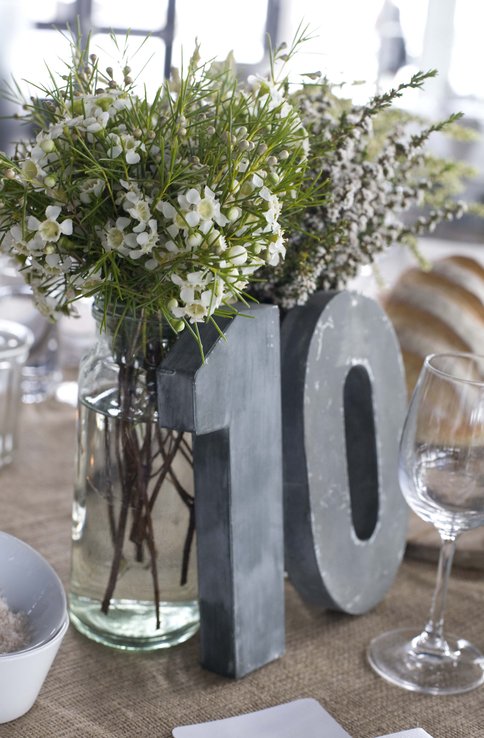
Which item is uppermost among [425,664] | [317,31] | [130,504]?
[317,31]

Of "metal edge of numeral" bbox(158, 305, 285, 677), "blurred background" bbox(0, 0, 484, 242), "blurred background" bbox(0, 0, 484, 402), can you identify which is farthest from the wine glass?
"blurred background" bbox(0, 0, 484, 242)

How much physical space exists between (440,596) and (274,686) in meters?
0.16

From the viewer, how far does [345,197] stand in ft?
2.33

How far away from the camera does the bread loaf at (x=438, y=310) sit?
1112mm

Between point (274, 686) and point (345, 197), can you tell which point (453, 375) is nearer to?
point (345, 197)

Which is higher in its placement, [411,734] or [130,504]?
[130,504]

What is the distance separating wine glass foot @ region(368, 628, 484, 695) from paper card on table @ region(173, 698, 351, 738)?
0.09 metres

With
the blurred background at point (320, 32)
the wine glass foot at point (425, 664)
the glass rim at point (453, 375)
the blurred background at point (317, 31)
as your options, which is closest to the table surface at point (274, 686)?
the wine glass foot at point (425, 664)

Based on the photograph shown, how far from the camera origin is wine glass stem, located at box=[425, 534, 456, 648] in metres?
0.74

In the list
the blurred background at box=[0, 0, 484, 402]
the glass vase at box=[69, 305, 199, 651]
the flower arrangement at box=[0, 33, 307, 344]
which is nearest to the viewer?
the flower arrangement at box=[0, 33, 307, 344]

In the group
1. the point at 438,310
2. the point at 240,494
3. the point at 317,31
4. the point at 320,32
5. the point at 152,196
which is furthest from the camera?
the point at 320,32

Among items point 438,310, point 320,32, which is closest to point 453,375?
point 438,310

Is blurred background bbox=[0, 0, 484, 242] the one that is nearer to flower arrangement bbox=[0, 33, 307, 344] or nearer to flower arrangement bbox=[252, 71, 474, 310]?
flower arrangement bbox=[252, 71, 474, 310]

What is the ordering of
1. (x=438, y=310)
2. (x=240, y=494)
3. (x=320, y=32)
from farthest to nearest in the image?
(x=320, y=32)
(x=438, y=310)
(x=240, y=494)
